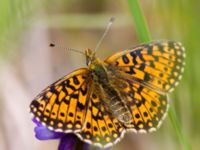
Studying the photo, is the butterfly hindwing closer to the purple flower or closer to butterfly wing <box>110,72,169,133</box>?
butterfly wing <box>110,72,169,133</box>

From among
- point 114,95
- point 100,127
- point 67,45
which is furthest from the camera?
point 67,45

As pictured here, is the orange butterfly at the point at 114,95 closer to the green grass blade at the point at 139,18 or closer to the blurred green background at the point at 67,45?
the green grass blade at the point at 139,18

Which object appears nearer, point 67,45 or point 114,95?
point 114,95

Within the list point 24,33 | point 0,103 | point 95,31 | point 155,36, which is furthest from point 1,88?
point 95,31

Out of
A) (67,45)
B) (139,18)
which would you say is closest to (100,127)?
(139,18)

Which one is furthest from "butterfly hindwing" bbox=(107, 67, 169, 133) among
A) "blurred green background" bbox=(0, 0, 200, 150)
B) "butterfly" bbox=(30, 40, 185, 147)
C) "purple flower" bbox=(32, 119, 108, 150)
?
"blurred green background" bbox=(0, 0, 200, 150)

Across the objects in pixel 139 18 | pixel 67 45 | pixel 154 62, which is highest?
pixel 139 18

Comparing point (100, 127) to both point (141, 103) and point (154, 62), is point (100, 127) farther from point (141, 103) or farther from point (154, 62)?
point (154, 62)
